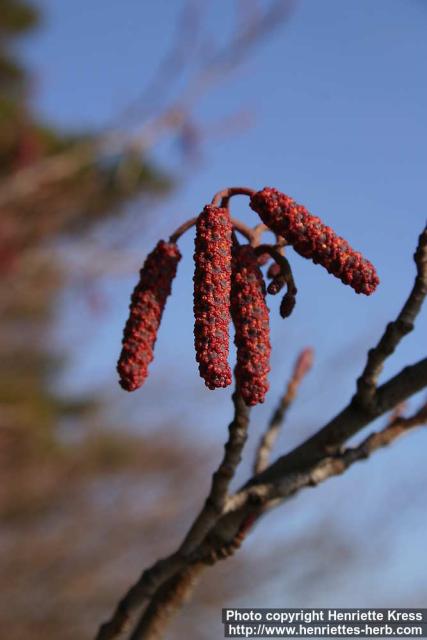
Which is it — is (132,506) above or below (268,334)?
above


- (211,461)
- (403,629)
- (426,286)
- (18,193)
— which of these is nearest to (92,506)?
(211,461)

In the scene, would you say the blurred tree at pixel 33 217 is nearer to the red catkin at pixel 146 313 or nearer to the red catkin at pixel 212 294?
the red catkin at pixel 146 313

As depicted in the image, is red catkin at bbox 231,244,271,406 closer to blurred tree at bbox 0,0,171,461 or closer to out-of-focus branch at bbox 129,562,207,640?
out-of-focus branch at bbox 129,562,207,640

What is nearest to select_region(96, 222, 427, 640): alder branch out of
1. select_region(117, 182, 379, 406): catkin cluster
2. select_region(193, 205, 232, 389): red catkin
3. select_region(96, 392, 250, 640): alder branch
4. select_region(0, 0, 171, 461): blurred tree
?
select_region(96, 392, 250, 640): alder branch

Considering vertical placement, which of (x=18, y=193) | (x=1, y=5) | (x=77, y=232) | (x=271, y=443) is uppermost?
(x=1, y=5)

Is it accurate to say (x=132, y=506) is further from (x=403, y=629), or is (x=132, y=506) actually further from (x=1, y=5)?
(x=403, y=629)

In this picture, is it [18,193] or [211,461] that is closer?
[18,193]

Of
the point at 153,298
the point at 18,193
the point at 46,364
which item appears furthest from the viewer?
the point at 46,364
